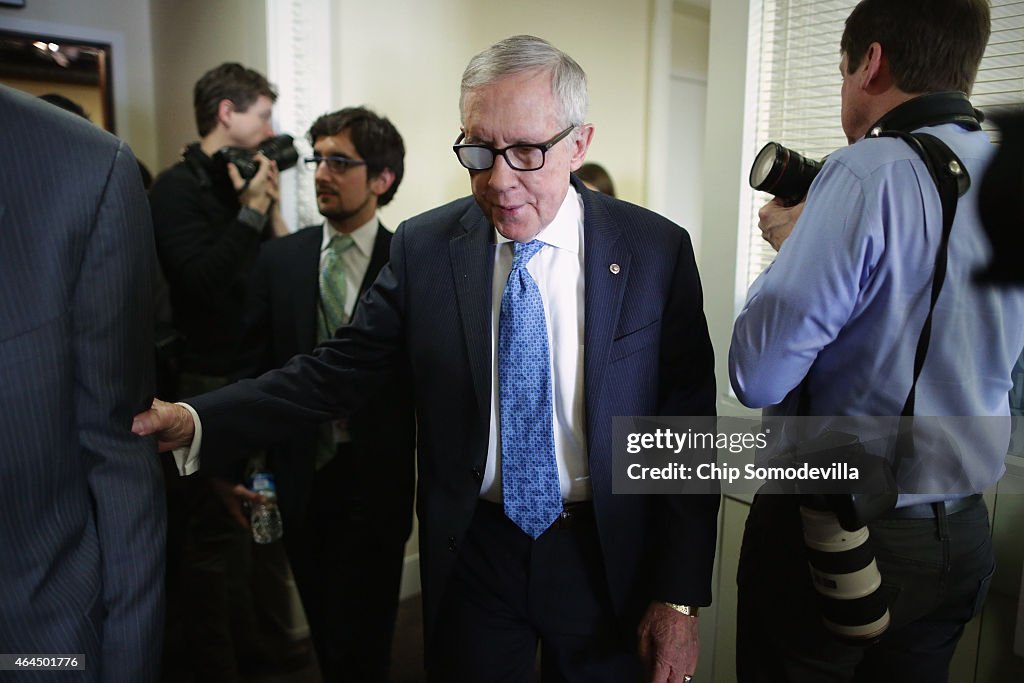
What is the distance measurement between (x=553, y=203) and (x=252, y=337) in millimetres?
1038

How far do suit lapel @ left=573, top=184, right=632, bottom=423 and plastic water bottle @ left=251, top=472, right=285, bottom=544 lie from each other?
107cm

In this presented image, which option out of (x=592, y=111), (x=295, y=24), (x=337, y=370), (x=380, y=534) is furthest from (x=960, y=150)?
(x=592, y=111)

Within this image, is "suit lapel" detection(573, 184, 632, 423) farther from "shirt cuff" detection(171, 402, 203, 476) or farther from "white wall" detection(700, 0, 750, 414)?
"white wall" detection(700, 0, 750, 414)

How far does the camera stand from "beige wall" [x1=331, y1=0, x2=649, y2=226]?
237 cm

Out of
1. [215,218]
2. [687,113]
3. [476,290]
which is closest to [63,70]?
[215,218]

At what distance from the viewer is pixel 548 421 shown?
1.23 meters

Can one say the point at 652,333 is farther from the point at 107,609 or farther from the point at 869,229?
the point at 107,609

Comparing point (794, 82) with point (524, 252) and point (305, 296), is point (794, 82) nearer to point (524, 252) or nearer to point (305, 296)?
point (524, 252)

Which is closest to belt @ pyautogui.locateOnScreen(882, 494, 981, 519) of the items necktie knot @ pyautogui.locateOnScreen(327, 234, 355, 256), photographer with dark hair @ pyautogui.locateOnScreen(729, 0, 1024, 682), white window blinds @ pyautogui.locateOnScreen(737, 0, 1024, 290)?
photographer with dark hair @ pyautogui.locateOnScreen(729, 0, 1024, 682)

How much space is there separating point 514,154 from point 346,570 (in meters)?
1.19

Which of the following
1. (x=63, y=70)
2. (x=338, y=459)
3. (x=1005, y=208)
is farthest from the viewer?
(x=63, y=70)

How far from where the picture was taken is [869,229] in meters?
1.06

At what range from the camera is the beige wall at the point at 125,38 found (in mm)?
2266

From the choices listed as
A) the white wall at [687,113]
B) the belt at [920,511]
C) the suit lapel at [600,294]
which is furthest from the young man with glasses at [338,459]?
the white wall at [687,113]
